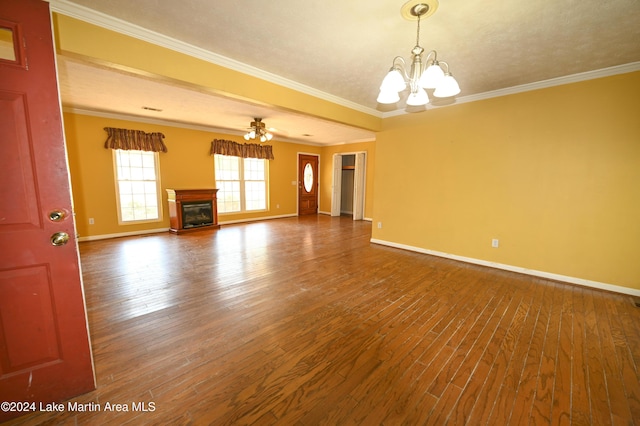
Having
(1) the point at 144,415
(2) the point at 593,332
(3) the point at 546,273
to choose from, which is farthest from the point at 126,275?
(3) the point at 546,273

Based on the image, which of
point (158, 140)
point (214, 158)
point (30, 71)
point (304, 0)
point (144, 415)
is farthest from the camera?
point (214, 158)

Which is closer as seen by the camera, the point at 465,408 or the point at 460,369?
the point at 465,408

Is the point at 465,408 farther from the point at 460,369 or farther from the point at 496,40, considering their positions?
the point at 496,40

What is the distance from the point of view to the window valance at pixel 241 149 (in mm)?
6459

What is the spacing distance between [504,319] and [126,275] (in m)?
4.42

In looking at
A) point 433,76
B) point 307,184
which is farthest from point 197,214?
point 433,76

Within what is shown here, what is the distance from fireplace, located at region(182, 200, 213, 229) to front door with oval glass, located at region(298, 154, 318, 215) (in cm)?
316

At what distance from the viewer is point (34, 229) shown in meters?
1.38

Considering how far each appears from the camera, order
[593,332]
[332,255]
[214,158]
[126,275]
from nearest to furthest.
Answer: [593,332] → [126,275] → [332,255] → [214,158]

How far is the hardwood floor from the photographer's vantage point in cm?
147

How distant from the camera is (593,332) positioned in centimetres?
223

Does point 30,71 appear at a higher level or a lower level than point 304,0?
lower

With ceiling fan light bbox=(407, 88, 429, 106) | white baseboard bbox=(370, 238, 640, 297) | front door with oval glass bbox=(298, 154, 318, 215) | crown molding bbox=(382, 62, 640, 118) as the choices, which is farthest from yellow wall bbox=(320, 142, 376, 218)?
ceiling fan light bbox=(407, 88, 429, 106)

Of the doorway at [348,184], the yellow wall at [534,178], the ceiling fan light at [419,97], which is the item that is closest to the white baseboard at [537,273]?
the yellow wall at [534,178]
